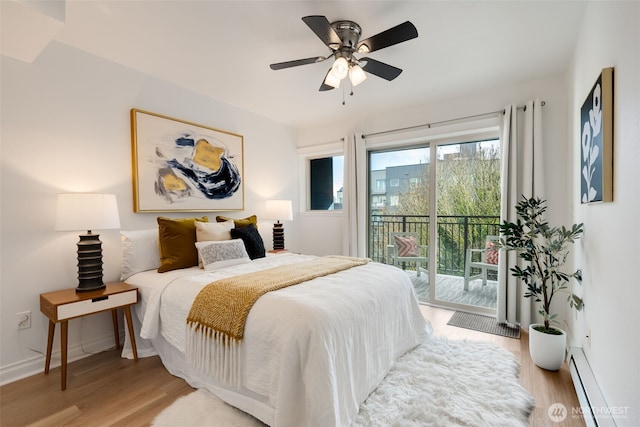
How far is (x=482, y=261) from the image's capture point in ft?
11.5

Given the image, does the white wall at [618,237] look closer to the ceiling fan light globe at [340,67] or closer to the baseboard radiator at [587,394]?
the baseboard radiator at [587,394]

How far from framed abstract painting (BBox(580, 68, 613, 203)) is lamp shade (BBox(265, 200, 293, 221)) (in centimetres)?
297

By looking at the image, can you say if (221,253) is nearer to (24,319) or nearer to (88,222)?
(88,222)

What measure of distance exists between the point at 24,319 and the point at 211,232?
1.45 m

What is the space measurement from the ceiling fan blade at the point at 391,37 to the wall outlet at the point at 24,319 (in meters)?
3.08

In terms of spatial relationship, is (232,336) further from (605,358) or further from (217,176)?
(217,176)

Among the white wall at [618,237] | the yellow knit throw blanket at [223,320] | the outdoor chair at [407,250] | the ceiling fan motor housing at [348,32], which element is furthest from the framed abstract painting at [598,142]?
the outdoor chair at [407,250]

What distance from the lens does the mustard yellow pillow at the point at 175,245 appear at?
2.58 m

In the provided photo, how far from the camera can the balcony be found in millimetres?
3473

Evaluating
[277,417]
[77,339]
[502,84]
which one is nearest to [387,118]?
[502,84]

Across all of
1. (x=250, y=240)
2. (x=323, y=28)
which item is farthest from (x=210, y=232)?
(x=323, y=28)

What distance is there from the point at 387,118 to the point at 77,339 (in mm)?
4000

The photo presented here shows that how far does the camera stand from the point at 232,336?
65.8 inches

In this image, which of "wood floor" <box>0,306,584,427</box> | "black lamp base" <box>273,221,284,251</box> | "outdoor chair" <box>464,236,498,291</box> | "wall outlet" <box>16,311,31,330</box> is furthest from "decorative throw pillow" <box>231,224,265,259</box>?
"outdoor chair" <box>464,236,498,291</box>
